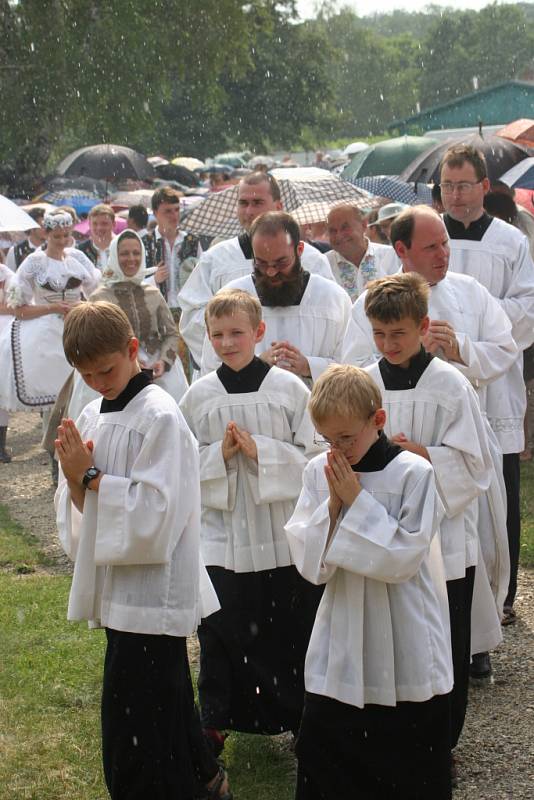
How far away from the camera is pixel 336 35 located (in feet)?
422

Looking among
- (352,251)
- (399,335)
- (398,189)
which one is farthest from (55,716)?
(398,189)

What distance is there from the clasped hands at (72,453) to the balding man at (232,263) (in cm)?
278

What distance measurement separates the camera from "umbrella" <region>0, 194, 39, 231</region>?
1090 centimetres

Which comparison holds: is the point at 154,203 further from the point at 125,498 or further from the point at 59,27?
the point at 59,27

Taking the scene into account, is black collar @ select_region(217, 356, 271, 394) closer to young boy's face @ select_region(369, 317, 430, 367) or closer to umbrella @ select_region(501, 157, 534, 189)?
young boy's face @ select_region(369, 317, 430, 367)

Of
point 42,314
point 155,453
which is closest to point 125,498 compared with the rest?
point 155,453

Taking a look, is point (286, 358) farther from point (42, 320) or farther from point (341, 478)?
point (42, 320)

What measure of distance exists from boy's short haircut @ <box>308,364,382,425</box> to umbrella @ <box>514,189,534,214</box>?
7.77 metres

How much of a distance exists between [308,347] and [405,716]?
252 cm

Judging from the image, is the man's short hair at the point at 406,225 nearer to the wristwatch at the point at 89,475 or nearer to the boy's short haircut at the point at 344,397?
the boy's short haircut at the point at 344,397

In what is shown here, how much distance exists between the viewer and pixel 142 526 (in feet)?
13.9

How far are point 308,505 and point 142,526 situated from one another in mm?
553

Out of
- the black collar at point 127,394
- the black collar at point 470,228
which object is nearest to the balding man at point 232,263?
the black collar at point 470,228

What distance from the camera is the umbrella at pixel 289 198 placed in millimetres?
10094
